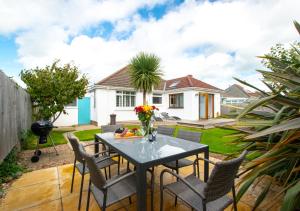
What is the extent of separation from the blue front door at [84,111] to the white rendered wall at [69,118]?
0.93 metres

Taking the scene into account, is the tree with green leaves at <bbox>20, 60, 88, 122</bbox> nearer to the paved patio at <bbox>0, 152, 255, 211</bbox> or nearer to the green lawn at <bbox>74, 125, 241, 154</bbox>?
the green lawn at <bbox>74, 125, 241, 154</bbox>

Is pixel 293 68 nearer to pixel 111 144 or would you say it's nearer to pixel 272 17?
pixel 111 144

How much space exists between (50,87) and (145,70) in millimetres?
5090

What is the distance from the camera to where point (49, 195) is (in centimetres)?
272

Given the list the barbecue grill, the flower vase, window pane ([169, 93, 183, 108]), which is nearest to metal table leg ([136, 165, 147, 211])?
the flower vase

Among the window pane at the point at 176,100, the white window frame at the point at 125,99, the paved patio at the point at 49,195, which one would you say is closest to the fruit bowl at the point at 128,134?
the paved patio at the point at 49,195

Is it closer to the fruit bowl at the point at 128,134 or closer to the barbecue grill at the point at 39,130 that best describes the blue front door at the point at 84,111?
the barbecue grill at the point at 39,130

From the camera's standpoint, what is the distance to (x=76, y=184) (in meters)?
3.10

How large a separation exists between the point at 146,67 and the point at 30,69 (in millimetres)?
6101

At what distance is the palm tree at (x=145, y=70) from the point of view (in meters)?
9.84

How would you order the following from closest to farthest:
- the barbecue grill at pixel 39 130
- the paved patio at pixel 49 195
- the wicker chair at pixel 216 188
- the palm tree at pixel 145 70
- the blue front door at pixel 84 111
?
the wicker chair at pixel 216 188 < the paved patio at pixel 49 195 < the barbecue grill at pixel 39 130 < the palm tree at pixel 145 70 < the blue front door at pixel 84 111

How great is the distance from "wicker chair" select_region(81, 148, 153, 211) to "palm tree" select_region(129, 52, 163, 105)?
26.5 feet

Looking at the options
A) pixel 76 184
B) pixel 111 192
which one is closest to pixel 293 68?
pixel 111 192

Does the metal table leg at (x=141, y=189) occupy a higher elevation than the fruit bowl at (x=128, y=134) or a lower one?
lower
